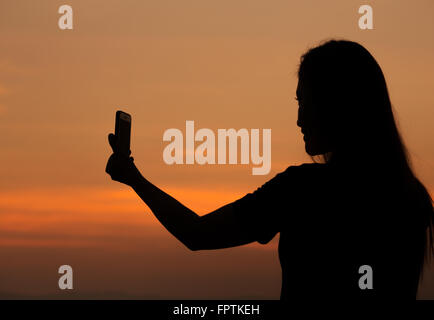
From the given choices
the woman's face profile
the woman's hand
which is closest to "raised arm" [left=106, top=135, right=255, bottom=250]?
the woman's hand

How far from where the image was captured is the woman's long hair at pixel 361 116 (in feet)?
6.89

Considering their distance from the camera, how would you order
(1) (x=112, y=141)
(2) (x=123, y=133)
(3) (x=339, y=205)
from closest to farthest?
(3) (x=339, y=205), (1) (x=112, y=141), (2) (x=123, y=133)

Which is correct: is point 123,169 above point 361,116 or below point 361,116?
below

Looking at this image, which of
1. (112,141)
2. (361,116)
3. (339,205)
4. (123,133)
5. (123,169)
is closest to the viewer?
(339,205)

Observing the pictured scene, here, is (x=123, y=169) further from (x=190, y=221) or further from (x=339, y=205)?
(x=339, y=205)

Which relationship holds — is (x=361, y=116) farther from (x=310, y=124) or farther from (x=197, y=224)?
(x=197, y=224)

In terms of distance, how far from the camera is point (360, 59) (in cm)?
215

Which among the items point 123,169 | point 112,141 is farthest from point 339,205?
point 112,141

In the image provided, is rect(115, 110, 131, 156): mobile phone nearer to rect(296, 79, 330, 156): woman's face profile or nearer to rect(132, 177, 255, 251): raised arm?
rect(132, 177, 255, 251): raised arm

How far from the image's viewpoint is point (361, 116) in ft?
6.96

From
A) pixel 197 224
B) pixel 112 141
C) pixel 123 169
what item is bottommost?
pixel 197 224

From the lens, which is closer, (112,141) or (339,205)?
(339,205)

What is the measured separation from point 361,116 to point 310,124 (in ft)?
0.58
